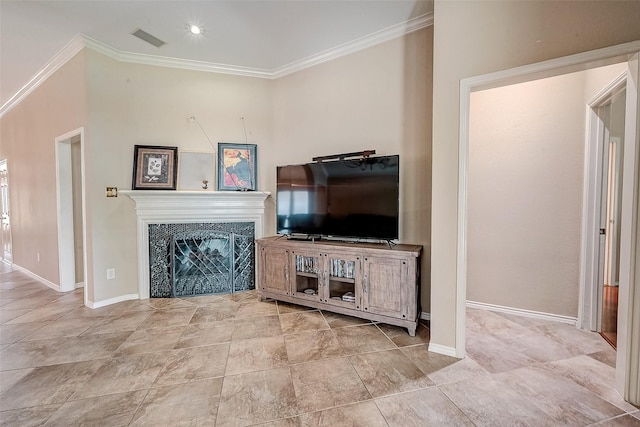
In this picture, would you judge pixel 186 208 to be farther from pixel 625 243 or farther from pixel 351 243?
pixel 625 243

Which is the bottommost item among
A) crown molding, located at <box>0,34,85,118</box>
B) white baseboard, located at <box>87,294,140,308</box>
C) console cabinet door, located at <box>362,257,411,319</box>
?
white baseboard, located at <box>87,294,140,308</box>

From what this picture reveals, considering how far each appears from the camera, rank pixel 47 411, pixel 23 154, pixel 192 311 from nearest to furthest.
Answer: pixel 47 411 → pixel 192 311 → pixel 23 154

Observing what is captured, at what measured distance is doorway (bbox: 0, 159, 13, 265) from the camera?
5.09m

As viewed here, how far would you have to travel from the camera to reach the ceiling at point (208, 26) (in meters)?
2.44

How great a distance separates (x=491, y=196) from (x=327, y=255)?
1922mm

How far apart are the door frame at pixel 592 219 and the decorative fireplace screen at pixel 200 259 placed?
11.9 feet

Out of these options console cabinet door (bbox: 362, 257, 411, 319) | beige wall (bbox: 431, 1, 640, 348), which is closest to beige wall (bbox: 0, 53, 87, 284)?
console cabinet door (bbox: 362, 257, 411, 319)

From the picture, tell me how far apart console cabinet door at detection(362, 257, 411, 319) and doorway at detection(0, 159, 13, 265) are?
6820 mm

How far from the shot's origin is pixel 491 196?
2912 mm

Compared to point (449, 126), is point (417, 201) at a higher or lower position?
lower

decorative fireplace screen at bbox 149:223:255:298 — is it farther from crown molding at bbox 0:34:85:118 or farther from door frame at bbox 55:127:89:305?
crown molding at bbox 0:34:85:118

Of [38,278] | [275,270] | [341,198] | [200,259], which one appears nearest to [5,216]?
[38,278]

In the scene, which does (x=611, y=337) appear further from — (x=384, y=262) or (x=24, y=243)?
(x=24, y=243)

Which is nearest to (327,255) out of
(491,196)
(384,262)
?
(384,262)
